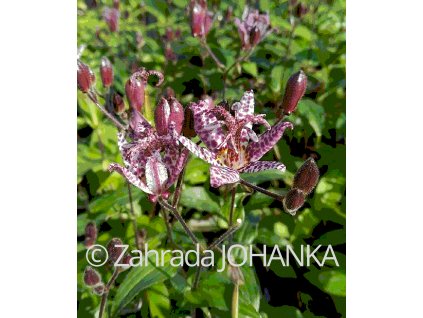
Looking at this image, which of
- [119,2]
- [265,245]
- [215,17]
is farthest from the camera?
[215,17]

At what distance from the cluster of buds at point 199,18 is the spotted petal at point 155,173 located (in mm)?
382

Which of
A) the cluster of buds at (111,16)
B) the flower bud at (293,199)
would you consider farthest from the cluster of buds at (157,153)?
the cluster of buds at (111,16)

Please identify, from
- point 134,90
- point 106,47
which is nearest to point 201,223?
point 134,90

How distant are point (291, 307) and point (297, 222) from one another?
134mm

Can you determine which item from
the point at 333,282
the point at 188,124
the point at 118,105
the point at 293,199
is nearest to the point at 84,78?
the point at 118,105

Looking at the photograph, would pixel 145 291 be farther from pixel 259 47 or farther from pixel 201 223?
pixel 259 47

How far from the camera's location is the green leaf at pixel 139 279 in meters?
0.70

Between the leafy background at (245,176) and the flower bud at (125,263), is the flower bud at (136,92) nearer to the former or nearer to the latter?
the leafy background at (245,176)

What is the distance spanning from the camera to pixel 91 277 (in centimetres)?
72

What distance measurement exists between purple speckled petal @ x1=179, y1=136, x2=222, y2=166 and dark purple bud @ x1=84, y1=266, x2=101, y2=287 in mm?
239

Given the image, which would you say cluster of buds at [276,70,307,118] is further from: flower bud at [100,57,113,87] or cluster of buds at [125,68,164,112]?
flower bud at [100,57,113,87]

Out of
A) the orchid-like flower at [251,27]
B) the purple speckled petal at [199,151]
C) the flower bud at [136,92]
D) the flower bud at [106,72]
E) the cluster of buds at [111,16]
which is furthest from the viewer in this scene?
the cluster of buds at [111,16]

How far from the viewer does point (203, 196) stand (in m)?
0.83

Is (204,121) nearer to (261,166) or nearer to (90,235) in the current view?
(261,166)
